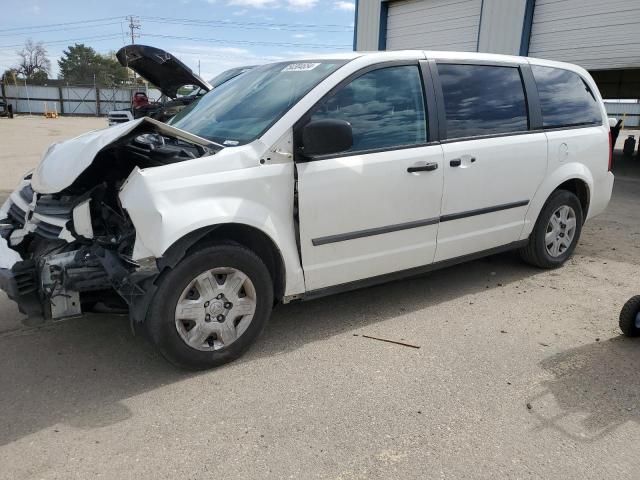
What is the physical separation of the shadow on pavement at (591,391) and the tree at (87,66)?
7994cm

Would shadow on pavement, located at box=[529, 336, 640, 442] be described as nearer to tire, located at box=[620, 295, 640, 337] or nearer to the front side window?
tire, located at box=[620, 295, 640, 337]

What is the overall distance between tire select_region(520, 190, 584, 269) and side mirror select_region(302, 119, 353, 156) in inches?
97.1

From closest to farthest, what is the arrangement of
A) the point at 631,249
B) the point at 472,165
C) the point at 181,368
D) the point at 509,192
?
the point at 181,368, the point at 472,165, the point at 509,192, the point at 631,249

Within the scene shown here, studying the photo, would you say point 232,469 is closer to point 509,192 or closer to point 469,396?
point 469,396

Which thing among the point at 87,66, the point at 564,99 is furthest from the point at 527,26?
the point at 87,66

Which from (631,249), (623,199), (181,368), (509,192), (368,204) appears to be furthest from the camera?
(623,199)

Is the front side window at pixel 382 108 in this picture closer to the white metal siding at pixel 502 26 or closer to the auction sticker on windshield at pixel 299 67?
the auction sticker on windshield at pixel 299 67

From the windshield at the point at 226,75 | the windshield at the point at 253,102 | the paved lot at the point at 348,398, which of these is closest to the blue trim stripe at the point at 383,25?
the windshield at the point at 226,75

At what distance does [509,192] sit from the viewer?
14.0ft

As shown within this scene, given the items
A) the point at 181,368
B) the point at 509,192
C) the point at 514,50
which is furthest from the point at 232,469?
the point at 514,50

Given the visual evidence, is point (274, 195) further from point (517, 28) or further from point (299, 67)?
point (517, 28)

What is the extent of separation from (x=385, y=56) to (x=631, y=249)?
157 inches

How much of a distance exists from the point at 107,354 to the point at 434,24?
12.4 meters

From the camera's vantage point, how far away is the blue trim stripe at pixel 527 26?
10.9 m
